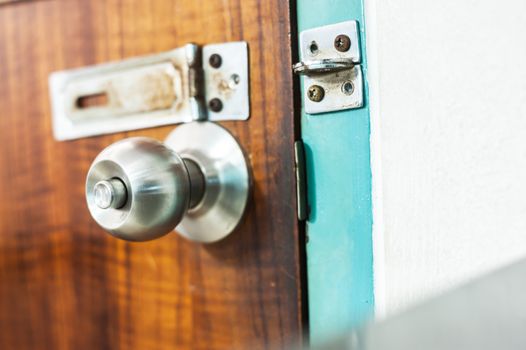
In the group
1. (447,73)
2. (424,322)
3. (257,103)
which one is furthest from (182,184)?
(424,322)

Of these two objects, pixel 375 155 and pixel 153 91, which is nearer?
pixel 375 155

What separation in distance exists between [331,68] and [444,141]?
0.10 m

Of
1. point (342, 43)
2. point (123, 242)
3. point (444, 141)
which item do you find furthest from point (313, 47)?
point (123, 242)

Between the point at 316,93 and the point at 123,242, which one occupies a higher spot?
the point at 316,93

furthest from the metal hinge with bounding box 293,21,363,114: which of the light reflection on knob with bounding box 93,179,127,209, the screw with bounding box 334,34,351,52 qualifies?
the light reflection on knob with bounding box 93,179,127,209

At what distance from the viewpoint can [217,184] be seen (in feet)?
1.86

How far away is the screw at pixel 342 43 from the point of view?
50 cm

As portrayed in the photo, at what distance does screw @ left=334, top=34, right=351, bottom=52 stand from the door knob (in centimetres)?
12

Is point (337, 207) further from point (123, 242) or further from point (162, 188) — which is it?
point (123, 242)

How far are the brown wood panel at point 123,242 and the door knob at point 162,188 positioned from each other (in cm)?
2

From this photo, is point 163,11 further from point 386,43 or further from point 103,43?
point 386,43

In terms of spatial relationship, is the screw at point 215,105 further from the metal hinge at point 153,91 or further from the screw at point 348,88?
the screw at point 348,88

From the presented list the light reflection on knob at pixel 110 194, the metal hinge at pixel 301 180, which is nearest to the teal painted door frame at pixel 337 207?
the metal hinge at pixel 301 180

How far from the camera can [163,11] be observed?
61 centimetres
